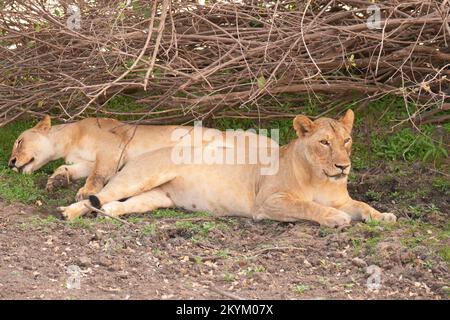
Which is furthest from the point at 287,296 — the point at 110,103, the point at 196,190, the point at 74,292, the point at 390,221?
the point at 110,103

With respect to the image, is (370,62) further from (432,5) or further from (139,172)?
(139,172)

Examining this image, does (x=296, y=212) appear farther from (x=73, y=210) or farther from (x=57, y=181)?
(x=57, y=181)

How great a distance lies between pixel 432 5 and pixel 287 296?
262cm

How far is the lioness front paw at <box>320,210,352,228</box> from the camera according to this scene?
6.18 meters

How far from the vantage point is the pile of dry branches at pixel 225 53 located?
6.61 metres

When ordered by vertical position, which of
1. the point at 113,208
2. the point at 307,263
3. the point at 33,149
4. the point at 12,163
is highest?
the point at 33,149

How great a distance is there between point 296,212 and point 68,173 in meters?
2.03

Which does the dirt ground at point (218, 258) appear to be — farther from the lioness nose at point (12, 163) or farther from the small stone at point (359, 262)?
the lioness nose at point (12, 163)

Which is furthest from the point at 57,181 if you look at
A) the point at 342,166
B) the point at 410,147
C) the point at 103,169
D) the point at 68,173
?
the point at 410,147

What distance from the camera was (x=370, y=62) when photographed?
22.5 ft

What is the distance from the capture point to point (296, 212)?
21.0ft

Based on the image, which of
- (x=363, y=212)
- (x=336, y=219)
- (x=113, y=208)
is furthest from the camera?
(x=113, y=208)

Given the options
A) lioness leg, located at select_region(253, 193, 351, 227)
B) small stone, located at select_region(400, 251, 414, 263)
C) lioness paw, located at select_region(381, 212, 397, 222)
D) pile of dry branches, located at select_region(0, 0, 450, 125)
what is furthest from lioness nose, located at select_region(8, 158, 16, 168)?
small stone, located at select_region(400, 251, 414, 263)

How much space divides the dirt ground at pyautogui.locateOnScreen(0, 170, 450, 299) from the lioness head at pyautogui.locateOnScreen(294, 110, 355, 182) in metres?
0.39
